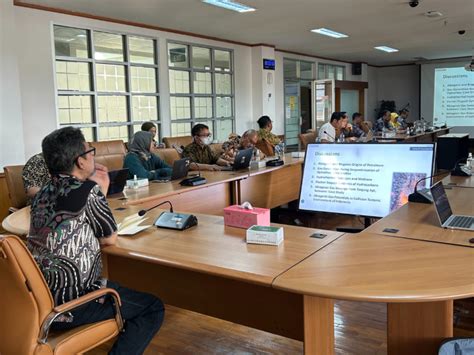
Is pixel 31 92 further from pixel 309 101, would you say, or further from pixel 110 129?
pixel 309 101

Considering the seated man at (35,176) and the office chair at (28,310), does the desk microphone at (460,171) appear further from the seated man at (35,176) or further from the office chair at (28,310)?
the seated man at (35,176)

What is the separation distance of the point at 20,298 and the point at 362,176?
1612 mm

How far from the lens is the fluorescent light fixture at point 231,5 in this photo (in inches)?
215

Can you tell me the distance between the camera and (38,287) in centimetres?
149

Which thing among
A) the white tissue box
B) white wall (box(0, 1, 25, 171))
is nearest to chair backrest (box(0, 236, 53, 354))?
the white tissue box

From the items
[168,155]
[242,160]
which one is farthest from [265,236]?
[168,155]

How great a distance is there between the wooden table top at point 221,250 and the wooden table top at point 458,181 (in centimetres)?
141

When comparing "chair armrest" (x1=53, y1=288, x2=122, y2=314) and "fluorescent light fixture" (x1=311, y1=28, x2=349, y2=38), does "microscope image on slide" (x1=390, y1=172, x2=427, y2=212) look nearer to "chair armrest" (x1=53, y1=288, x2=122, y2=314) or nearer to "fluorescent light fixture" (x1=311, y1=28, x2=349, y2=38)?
"chair armrest" (x1=53, y1=288, x2=122, y2=314)

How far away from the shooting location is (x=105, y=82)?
6473mm

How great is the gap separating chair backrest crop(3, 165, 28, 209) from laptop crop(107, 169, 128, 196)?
0.92m

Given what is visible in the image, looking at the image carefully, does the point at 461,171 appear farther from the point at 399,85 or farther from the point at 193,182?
the point at 399,85

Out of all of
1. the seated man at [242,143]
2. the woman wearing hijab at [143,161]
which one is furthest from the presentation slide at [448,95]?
the woman wearing hijab at [143,161]

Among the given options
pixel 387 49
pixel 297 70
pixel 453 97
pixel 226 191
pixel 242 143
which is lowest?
Answer: pixel 226 191

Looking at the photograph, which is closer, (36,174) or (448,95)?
(36,174)
